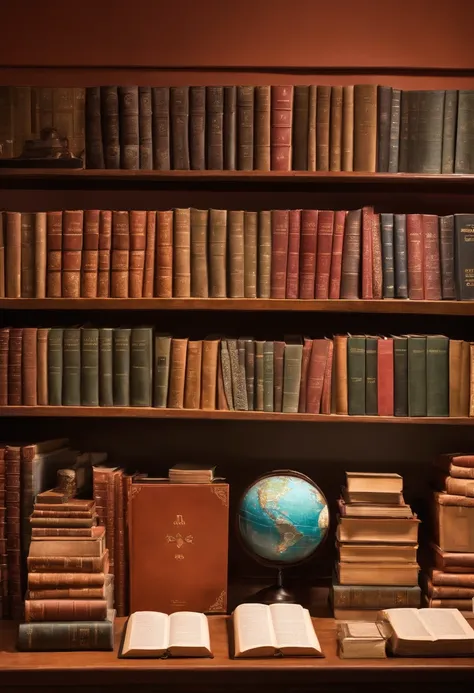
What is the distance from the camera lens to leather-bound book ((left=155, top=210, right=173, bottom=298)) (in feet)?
8.24

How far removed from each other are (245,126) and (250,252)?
0.39m

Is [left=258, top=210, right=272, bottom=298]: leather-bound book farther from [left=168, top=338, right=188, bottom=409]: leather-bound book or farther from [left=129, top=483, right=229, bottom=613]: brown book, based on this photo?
[left=129, top=483, right=229, bottom=613]: brown book

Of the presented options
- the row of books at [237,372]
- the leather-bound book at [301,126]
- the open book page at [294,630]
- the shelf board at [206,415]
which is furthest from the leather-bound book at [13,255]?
the open book page at [294,630]

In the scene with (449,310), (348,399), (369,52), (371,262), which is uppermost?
(369,52)

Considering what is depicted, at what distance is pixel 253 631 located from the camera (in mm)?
2260

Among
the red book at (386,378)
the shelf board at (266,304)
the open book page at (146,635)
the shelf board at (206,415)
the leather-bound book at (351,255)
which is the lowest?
the open book page at (146,635)

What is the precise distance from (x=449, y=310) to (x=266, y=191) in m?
0.76

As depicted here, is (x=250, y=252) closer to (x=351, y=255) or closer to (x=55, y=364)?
(x=351, y=255)

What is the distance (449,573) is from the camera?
2.50 meters

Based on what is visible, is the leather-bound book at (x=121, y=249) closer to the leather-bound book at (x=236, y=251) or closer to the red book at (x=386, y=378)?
the leather-bound book at (x=236, y=251)

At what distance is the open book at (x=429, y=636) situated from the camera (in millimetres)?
2213

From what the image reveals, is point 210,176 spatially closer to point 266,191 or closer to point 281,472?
point 266,191

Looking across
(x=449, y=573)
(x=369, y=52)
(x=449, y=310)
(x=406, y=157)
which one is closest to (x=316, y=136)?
(x=406, y=157)

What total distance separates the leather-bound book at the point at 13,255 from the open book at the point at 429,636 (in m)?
1.52
